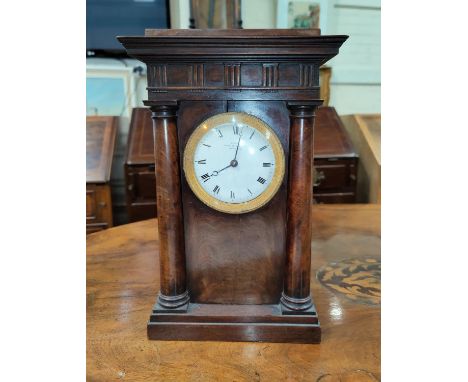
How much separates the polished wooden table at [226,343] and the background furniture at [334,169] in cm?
132

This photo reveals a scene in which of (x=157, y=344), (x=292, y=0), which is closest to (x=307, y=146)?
(x=157, y=344)

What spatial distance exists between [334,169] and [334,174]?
3 centimetres

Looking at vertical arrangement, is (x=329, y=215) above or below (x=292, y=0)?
below

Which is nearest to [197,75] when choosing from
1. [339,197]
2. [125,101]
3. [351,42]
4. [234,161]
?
[234,161]

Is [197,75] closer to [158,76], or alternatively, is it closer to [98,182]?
[158,76]

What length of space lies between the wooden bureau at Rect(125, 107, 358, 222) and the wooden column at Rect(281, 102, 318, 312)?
1.67 meters

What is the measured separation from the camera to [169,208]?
79 cm

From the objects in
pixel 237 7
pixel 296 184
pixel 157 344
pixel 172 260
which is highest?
pixel 237 7

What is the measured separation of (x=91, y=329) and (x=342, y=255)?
0.72m

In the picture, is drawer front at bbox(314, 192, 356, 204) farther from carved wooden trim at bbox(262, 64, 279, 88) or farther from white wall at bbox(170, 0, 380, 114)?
carved wooden trim at bbox(262, 64, 279, 88)

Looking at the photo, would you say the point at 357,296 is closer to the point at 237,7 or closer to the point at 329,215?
the point at 329,215

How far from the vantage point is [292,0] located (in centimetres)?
285

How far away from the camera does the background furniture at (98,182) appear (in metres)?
2.30

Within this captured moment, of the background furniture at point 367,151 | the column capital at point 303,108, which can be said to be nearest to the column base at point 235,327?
the column capital at point 303,108
